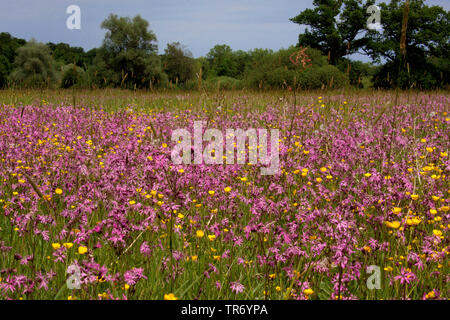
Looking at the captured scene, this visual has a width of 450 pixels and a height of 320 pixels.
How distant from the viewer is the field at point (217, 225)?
7.55ft

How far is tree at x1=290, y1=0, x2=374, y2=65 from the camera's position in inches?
1827

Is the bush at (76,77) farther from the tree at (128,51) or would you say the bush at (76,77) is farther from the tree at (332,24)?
the tree at (332,24)

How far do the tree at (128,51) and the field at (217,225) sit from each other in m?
41.3

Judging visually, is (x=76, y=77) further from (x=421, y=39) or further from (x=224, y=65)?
(x=224, y=65)

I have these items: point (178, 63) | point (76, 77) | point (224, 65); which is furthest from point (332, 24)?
point (224, 65)

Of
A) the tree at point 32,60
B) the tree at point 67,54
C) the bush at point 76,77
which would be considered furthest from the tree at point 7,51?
the bush at point 76,77

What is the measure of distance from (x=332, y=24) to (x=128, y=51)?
24.5 m

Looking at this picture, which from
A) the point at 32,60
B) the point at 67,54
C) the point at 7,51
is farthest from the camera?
the point at 7,51

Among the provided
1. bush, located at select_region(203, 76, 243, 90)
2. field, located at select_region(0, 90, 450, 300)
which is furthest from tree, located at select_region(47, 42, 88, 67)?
bush, located at select_region(203, 76, 243, 90)

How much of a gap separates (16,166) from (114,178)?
159 cm

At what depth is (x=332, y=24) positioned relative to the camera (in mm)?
46625

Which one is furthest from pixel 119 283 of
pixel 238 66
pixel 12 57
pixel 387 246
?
pixel 238 66

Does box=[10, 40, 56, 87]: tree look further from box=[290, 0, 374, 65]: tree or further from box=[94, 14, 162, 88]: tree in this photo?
box=[290, 0, 374, 65]: tree

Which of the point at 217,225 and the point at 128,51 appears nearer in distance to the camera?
the point at 217,225
